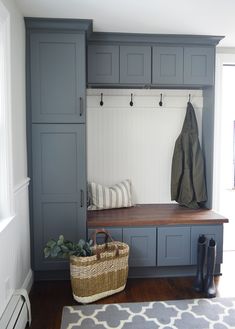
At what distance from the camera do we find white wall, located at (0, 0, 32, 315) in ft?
6.72

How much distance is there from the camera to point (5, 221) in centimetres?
208

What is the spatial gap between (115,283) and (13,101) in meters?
1.70

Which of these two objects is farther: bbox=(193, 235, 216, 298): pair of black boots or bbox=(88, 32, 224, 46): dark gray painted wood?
bbox=(88, 32, 224, 46): dark gray painted wood

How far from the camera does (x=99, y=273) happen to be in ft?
8.15

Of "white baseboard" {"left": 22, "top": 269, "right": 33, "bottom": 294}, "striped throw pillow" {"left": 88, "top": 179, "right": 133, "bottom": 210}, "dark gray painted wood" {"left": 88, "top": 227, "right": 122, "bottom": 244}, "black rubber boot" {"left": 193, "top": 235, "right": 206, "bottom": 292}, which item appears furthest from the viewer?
"striped throw pillow" {"left": 88, "top": 179, "right": 133, "bottom": 210}

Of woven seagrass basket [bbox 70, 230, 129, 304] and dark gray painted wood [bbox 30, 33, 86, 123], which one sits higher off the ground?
dark gray painted wood [bbox 30, 33, 86, 123]

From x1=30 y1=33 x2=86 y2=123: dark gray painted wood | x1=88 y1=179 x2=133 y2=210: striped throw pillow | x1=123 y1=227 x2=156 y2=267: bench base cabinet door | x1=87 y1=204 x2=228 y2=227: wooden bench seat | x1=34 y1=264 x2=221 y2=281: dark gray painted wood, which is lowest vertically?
x1=34 y1=264 x2=221 y2=281: dark gray painted wood

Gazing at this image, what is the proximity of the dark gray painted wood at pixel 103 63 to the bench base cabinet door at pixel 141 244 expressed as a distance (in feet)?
4.82

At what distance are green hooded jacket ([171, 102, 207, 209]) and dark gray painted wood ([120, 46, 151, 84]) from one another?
0.65 metres

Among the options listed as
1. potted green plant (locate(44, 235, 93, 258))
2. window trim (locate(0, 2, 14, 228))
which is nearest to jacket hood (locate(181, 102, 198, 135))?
potted green plant (locate(44, 235, 93, 258))

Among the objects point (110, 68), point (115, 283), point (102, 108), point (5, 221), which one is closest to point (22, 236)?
point (5, 221)

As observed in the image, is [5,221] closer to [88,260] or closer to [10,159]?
[10,159]

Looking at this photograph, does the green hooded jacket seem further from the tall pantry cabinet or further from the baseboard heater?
Result: the baseboard heater

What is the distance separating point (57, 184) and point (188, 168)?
1.38 metres
